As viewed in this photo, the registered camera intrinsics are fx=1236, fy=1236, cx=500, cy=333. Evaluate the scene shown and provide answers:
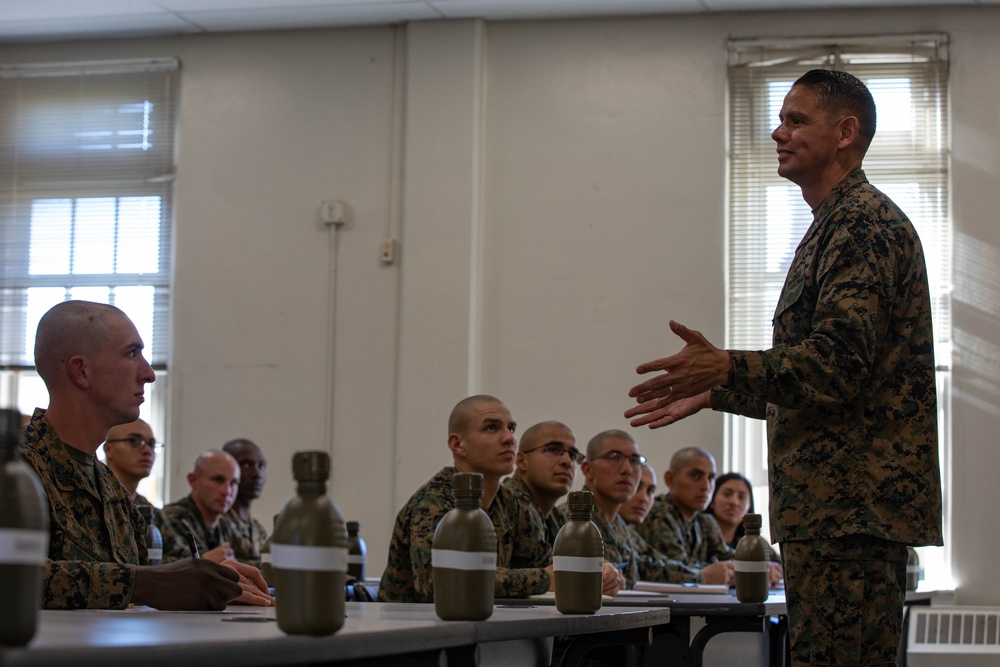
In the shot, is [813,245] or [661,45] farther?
[661,45]

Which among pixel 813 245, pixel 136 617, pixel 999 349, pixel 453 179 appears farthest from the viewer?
pixel 453 179

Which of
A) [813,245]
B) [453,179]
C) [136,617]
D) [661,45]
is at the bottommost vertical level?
[136,617]

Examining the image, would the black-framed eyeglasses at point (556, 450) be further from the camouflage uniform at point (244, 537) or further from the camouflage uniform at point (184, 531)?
the camouflage uniform at point (244, 537)

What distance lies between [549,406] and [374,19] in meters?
2.46

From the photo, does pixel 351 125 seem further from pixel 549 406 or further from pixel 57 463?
pixel 57 463

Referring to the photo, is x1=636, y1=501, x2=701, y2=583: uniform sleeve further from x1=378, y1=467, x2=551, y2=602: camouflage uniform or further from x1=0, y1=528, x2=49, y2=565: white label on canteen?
x1=0, y1=528, x2=49, y2=565: white label on canteen

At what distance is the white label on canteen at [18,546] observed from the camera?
3.86ft

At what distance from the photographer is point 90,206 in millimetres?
7473

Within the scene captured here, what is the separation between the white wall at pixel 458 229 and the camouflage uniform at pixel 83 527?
4.23m

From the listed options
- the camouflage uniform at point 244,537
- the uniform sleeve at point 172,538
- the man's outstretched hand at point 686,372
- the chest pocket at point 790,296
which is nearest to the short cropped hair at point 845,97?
the chest pocket at point 790,296

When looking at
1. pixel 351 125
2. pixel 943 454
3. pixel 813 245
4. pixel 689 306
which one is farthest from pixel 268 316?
pixel 813 245

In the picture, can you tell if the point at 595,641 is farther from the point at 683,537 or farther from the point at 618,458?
the point at 683,537

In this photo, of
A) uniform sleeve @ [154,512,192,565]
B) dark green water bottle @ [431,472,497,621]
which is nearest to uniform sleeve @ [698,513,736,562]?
uniform sleeve @ [154,512,192,565]

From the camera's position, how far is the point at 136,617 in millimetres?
1842
